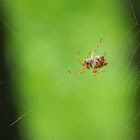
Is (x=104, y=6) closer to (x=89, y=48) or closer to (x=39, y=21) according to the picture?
(x=89, y=48)

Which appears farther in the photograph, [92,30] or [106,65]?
[106,65]

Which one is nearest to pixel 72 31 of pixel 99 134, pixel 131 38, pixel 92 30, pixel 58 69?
pixel 92 30

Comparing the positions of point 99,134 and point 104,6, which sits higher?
point 104,6

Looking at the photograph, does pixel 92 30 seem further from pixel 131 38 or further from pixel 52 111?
pixel 52 111

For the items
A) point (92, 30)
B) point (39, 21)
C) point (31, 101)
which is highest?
point (39, 21)

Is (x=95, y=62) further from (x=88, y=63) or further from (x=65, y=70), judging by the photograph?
(x=65, y=70)

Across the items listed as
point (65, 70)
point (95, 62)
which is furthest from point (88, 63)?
point (65, 70)
